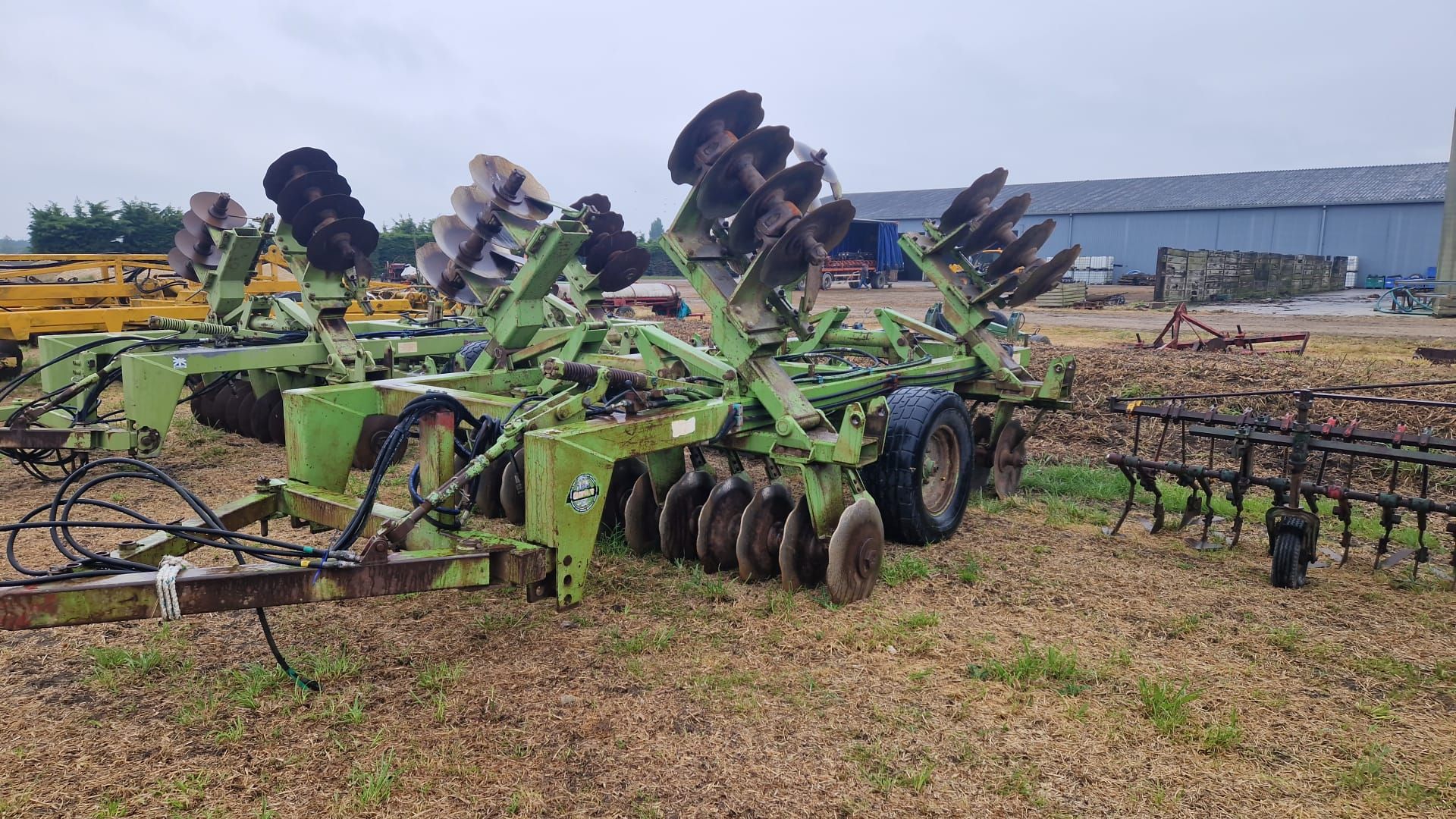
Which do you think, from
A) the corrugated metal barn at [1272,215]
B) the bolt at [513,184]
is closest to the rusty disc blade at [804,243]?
the bolt at [513,184]

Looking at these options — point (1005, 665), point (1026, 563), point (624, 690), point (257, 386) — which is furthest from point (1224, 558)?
point (257, 386)

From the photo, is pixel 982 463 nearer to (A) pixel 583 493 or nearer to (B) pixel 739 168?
(B) pixel 739 168

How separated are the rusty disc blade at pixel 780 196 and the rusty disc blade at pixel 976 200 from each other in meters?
2.22

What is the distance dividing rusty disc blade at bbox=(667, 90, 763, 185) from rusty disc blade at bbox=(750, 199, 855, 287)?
80 cm

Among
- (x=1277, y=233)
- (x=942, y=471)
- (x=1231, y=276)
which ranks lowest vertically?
(x=942, y=471)

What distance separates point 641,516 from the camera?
5086mm

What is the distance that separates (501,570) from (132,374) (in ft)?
13.2

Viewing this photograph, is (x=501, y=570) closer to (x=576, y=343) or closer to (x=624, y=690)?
(x=624, y=690)

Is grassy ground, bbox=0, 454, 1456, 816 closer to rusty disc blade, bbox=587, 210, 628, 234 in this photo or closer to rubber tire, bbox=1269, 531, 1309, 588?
rubber tire, bbox=1269, 531, 1309, 588

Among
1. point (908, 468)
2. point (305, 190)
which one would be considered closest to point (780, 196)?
point (908, 468)

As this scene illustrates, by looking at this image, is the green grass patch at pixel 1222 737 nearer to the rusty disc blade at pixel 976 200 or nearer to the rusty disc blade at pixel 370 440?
the rusty disc blade at pixel 370 440

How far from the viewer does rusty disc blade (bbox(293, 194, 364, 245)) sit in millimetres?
6867

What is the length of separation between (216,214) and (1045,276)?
6.54 m

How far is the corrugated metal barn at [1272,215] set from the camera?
3788 cm
